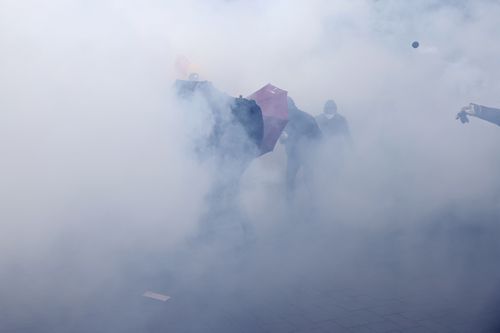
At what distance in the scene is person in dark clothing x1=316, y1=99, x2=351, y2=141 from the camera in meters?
5.39

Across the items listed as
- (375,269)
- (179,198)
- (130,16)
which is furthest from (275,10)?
(375,269)

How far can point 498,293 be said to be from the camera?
10.9ft

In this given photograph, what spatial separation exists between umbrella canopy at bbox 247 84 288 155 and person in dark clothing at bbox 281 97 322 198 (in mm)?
960

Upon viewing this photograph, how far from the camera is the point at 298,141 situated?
5.21 meters

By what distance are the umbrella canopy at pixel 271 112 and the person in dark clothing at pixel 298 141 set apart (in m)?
0.96

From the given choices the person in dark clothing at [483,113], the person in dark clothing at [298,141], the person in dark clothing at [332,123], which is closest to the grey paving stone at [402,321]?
the person in dark clothing at [298,141]

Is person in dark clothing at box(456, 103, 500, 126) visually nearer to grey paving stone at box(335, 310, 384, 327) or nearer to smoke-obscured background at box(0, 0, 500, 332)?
smoke-obscured background at box(0, 0, 500, 332)

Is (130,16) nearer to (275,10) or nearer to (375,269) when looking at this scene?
(275,10)

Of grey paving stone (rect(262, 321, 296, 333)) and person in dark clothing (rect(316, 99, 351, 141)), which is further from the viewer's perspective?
person in dark clothing (rect(316, 99, 351, 141))

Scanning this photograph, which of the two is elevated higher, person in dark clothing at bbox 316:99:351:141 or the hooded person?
person in dark clothing at bbox 316:99:351:141

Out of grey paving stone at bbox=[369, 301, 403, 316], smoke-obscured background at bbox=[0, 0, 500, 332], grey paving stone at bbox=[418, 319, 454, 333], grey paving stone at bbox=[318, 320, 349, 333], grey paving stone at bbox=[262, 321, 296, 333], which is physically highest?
smoke-obscured background at bbox=[0, 0, 500, 332]

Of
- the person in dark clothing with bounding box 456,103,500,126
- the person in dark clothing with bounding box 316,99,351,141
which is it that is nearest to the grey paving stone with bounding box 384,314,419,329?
the person in dark clothing with bounding box 456,103,500,126

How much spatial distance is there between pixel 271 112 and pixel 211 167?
2.37 feet

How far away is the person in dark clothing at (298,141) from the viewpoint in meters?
5.07
